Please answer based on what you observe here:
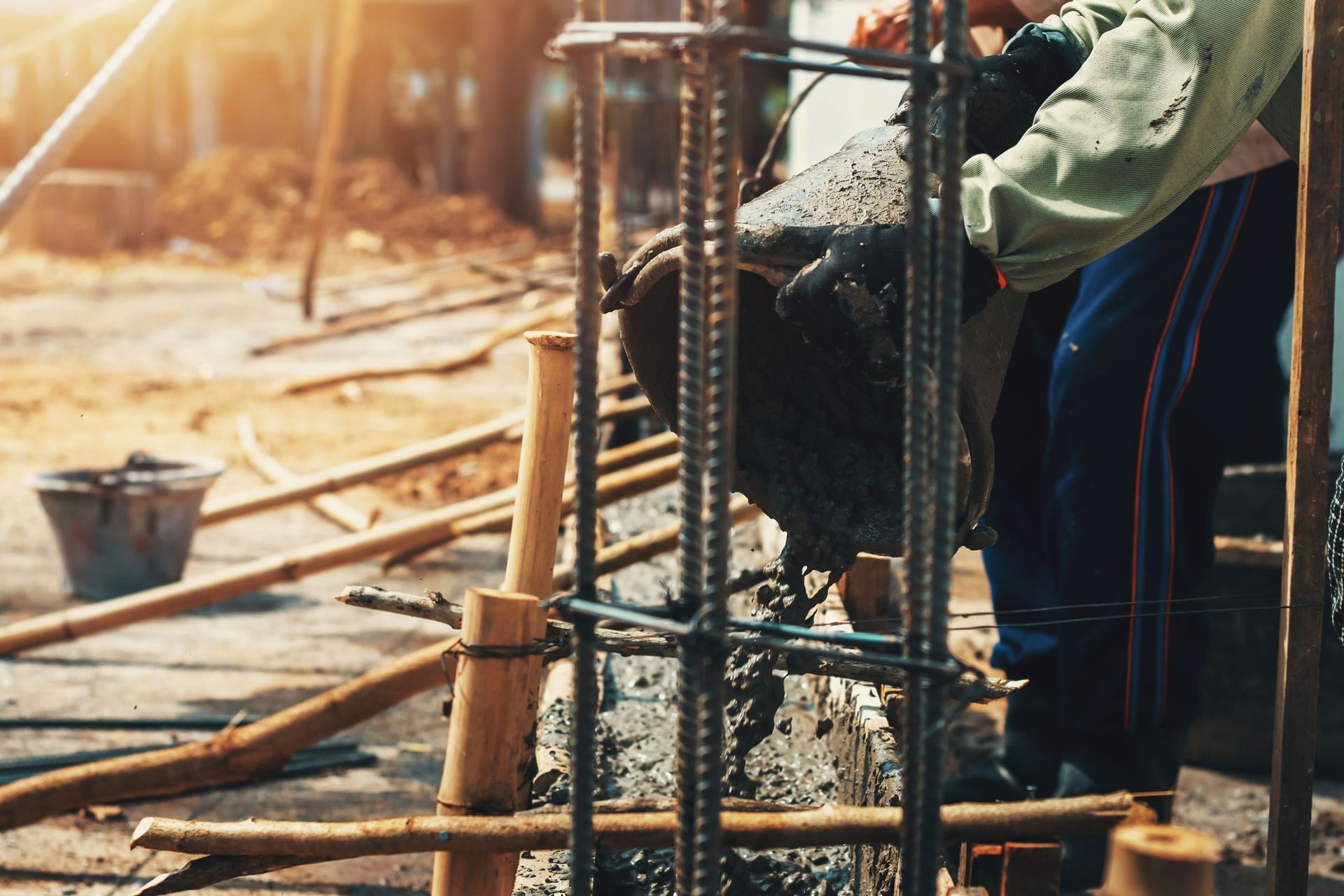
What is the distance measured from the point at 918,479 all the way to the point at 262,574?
100 inches

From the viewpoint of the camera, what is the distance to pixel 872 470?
7.33 ft

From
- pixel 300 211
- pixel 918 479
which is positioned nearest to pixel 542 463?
pixel 918 479

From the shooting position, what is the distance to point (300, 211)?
16.0m

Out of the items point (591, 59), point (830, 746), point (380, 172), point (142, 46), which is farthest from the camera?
point (380, 172)

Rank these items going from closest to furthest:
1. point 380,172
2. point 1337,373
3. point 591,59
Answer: point 591,59
point 1337,373
point 380,172

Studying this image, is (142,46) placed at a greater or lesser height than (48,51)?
lesser

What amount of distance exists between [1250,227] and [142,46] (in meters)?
3.05

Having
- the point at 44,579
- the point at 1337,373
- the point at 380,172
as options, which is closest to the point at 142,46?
the point at 44,579

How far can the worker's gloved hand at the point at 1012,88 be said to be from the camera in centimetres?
212

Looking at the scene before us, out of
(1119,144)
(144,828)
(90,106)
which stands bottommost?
(144,828)

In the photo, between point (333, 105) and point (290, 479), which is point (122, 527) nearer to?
point (290, 479)

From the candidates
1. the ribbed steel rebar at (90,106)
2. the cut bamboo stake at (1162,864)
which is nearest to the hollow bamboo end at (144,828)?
the cut bamboo stake at (1162,864)

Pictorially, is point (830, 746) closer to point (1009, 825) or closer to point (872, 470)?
point (872, 470)

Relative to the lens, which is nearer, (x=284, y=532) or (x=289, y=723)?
(x=289, y=723)
